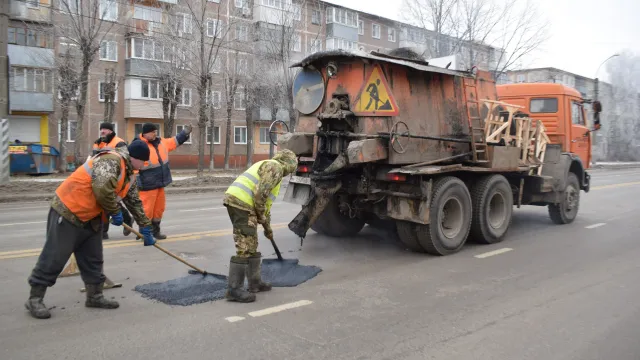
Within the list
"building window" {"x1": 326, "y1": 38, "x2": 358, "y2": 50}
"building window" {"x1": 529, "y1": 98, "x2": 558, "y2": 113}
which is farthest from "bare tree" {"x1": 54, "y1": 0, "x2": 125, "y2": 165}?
"building window" {"x1": 326, "y1": 38, "x2": 358, "y2": 50}

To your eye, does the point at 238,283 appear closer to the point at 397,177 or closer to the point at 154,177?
the point at 397,177

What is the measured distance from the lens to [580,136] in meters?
11.0

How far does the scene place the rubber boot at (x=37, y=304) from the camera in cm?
456

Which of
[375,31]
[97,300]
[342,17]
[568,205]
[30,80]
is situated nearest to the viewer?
[97,300]

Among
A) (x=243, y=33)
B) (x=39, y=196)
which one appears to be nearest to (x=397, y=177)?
(x=39, y=196)

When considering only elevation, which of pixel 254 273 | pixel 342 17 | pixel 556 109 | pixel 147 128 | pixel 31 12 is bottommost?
pixel 254 273

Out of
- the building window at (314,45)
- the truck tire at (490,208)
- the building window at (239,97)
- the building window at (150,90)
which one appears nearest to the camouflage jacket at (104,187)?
the truck tire at (490,208)

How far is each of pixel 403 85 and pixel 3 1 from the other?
14.1 meters

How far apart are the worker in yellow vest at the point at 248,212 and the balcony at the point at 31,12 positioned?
907 inches

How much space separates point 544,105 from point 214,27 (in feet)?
52.0

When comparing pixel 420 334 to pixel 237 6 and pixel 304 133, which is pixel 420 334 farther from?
pixel 237 6

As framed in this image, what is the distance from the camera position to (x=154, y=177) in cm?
790

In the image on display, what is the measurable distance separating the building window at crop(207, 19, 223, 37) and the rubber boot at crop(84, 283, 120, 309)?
1830 cm

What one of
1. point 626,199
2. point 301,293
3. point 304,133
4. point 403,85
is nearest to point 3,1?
point 304,133
